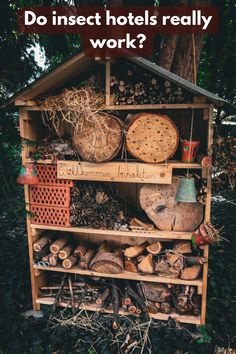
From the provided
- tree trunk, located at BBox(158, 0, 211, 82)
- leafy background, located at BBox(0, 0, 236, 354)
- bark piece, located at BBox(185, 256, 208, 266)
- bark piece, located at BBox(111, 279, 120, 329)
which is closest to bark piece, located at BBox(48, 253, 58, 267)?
leafy background, located at BBox(0, 0, 236, 354)

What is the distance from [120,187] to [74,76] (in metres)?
1.58

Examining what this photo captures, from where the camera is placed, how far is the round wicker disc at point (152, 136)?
3.01 meters

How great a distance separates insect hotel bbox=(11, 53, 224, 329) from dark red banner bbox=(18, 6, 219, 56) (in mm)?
1069

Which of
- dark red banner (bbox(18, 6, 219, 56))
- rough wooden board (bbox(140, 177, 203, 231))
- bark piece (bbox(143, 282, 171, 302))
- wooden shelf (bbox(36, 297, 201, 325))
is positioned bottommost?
wooden shelf (bbox(36, 297, 201, 325))

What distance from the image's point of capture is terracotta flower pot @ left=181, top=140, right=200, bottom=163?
309cm

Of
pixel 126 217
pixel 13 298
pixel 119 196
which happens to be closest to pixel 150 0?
pixel 119 196

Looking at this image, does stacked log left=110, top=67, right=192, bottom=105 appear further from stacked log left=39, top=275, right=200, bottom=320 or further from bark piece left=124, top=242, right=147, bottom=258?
stacked log left=39, top=275, right=200, bottom=320

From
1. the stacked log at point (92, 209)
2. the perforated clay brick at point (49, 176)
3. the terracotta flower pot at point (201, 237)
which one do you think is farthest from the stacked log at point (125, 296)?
the perforated clay brick at point (49, 176)

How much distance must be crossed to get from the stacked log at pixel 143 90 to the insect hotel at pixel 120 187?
0.01 m

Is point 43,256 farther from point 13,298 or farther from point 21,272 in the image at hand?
point 21,272

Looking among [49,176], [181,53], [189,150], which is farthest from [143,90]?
[181,53]

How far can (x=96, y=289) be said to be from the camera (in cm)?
390

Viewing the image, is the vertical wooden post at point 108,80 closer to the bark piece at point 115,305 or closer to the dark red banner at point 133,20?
the dark red banner at point 133,20

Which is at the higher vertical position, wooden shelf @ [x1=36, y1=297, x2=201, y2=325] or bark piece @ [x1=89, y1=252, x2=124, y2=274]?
bark piece @ [x1=89, y1=252, x2=124, y2=274]
